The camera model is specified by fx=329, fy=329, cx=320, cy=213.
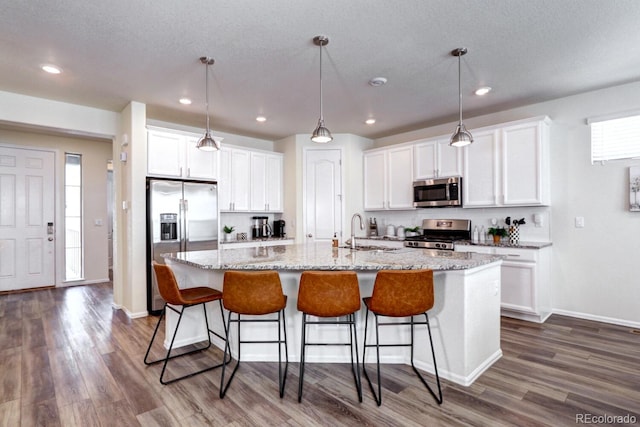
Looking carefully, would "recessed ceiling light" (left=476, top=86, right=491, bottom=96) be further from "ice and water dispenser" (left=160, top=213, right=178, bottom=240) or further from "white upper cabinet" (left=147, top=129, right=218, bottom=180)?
"ice and water dispenser" (left=160, top=213, right=178, bottom=240)

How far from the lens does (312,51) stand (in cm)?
277

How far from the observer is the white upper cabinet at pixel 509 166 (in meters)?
3.78

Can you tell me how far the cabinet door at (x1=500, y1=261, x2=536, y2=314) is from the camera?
11.9ft

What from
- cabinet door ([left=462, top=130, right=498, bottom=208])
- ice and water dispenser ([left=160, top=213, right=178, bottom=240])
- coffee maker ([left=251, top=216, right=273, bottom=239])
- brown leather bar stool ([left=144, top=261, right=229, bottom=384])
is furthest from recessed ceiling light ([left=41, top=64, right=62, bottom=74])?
cabinet door ([left=462, top=130, right=498, bottom=208])

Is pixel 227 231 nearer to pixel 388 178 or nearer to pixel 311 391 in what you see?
pixel 388 178

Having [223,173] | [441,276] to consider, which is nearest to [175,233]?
[223,173]

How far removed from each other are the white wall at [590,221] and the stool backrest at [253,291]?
11.5ft

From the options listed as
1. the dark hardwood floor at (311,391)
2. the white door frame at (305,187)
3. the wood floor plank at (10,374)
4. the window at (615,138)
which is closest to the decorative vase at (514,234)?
the window at (615,138)

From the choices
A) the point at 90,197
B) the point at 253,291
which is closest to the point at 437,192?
the point at 253,291

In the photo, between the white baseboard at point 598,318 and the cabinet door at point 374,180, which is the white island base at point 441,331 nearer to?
the white baseboard at point 598,318

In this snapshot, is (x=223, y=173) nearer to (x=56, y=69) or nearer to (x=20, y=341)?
(x=56, y=69)

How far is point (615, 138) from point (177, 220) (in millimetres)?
5147

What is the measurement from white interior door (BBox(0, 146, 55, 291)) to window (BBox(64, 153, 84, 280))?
0.76ft

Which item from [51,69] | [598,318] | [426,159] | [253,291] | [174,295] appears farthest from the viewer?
[426,159]
